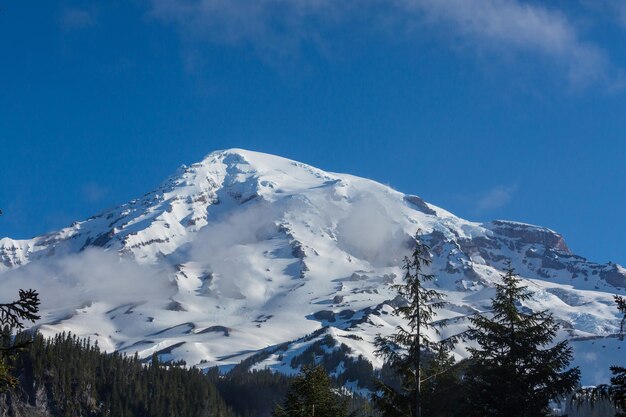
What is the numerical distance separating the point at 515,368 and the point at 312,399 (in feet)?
38.8

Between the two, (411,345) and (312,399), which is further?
(312,399)

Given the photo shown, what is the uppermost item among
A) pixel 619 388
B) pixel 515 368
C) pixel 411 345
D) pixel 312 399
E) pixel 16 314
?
pixel 411 345

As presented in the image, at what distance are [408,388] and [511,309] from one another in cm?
608

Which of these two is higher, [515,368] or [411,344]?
[411,344]

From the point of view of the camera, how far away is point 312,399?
1563 inches

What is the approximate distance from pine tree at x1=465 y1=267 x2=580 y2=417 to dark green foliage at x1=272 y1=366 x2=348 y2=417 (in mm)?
8830

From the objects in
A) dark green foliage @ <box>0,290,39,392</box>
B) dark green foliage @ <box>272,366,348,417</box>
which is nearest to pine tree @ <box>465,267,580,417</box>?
dark green foliage @ <box>272,366,348,417</box>

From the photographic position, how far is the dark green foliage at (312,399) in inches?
1553

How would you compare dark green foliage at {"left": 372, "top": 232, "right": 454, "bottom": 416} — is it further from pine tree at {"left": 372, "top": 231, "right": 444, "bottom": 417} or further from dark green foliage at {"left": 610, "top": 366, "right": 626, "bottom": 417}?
dark green foliage at {"left": 610, "top": 366, "right": 626, "bottom": 417}

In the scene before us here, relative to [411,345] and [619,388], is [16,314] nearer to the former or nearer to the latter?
[619,388]

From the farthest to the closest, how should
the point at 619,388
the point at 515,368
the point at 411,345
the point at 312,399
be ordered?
the point at 312,399 < the point at 411,345 < the point at 515,368 < the point at 619,388

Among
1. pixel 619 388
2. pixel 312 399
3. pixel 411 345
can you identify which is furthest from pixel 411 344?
pixel 619 388

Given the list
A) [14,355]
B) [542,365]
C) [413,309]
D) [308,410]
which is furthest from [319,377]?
[14,355]

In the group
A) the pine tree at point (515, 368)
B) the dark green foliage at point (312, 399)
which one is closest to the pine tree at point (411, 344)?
the pine tree at point (515, 368)
